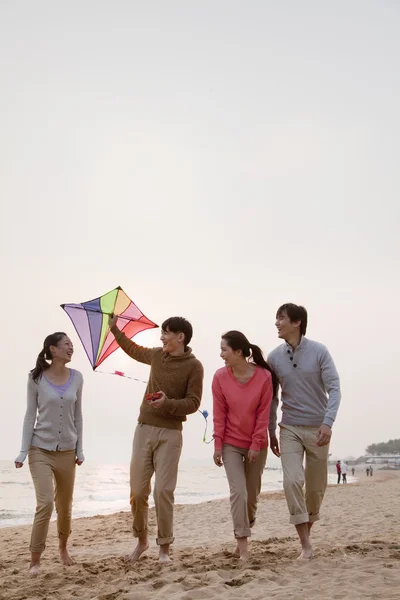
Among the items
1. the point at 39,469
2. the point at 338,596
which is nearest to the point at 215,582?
the point at 338,596

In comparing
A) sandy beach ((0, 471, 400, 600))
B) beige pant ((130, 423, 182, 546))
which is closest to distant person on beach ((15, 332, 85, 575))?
sandy beach ((0, 471, 400, 600))

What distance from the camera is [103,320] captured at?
568 cm

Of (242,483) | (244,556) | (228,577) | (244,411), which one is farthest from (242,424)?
(228,577)

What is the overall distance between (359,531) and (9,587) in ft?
18.8

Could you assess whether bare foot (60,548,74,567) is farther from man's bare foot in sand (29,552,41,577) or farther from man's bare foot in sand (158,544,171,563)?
man's bare foot in sand (158,544,171,563)

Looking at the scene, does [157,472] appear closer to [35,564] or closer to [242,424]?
[242,424]

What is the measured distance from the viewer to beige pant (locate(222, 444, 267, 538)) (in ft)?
15.4

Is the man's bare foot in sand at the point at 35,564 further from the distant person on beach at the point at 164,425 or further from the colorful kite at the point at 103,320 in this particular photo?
the colorful kite at the point at 103,320

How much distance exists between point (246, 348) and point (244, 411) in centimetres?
54

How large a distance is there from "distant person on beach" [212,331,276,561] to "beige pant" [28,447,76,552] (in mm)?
1368

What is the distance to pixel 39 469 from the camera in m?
4.91

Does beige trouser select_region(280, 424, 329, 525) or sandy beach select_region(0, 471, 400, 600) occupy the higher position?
beige trouser select_region(280, 424, 329, 525)

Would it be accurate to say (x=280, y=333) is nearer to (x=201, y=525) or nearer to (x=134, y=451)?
(x=134, y=451)

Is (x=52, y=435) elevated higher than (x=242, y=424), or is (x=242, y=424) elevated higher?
(x=242, y=424)
